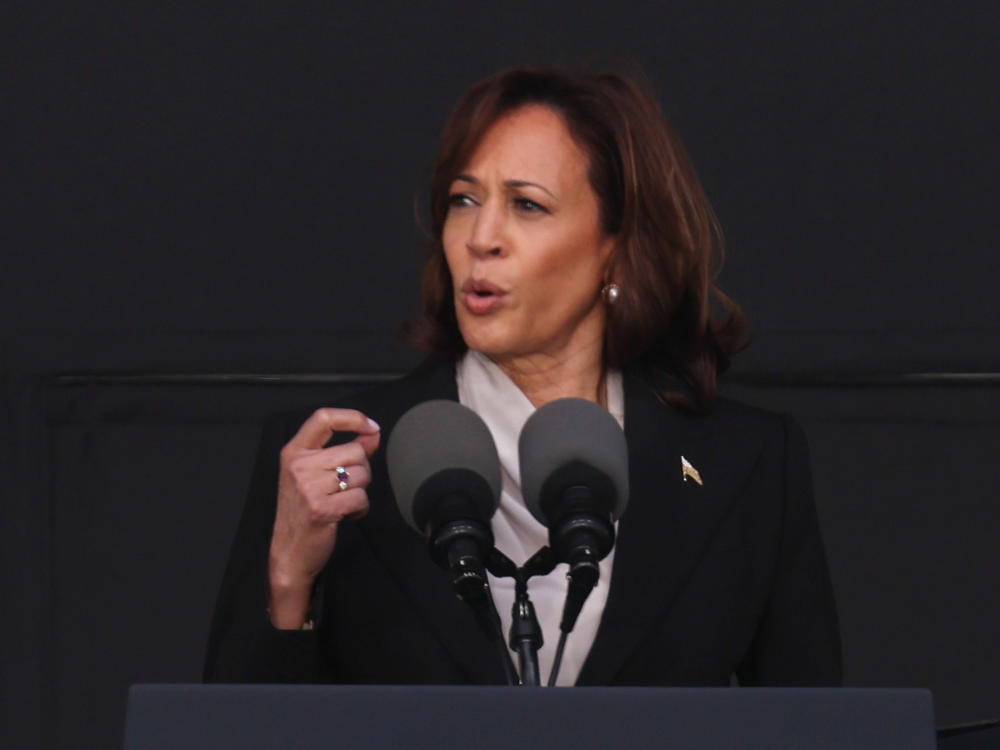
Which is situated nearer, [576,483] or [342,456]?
[576,483]

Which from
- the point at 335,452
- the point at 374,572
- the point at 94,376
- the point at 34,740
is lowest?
the point at 34,740

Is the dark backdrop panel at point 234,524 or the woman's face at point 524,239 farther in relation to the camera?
the dark backdrop panel at point 234,524

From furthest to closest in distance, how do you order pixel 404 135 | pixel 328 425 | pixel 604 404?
pixel 404 135, pixel 604 404, pixel 328 425

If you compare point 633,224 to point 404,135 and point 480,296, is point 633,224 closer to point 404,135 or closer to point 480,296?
point 480,296

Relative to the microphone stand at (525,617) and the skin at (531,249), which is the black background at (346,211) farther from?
the microphone stand at (525,617)

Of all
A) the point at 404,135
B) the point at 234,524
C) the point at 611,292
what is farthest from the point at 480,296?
the point at 234,524

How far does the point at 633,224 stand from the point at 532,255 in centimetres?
18

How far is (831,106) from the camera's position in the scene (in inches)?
112

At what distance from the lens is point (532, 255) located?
1938mm

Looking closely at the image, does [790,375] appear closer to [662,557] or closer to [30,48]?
[662,557]

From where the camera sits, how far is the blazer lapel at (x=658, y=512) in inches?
73.7

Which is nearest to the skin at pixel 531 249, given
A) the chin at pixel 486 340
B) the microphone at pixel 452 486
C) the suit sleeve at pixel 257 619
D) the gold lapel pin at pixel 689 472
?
the chin at pixel 486 340

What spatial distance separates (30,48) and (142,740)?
1.94 m

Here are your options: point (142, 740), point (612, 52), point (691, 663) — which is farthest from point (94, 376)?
point (142, 740)
